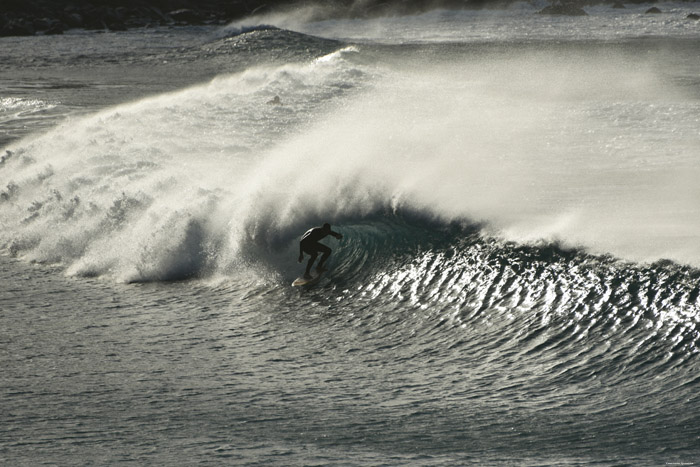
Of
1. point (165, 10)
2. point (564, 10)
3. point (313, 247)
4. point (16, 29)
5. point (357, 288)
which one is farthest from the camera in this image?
point (564, 10)

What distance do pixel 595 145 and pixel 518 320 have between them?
11.5 m

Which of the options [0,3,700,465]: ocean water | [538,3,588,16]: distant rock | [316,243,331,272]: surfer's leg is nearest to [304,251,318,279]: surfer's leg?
[316,243,331,272]: surfer's leg

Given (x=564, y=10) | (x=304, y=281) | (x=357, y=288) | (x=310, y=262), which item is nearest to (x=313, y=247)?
(x=310, y=262)

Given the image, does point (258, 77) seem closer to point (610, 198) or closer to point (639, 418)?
point (610, 198)

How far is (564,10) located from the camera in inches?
3280

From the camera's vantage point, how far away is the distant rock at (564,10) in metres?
82.7

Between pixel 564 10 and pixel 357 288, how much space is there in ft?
252

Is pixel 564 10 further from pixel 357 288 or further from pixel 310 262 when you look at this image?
pixel 357 288

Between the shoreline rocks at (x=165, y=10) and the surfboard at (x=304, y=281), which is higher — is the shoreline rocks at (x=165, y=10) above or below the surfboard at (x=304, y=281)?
above

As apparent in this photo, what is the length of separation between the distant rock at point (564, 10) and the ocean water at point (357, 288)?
190ft

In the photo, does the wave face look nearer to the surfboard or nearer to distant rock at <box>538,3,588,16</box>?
the surfboard

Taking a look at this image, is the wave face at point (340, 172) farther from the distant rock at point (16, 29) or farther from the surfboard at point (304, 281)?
the distant rock at point (16, 29)

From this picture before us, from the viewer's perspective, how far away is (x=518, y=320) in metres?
11.0

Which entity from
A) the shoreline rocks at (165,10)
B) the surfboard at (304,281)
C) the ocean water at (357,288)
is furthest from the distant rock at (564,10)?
the surfboard at (304,281)
